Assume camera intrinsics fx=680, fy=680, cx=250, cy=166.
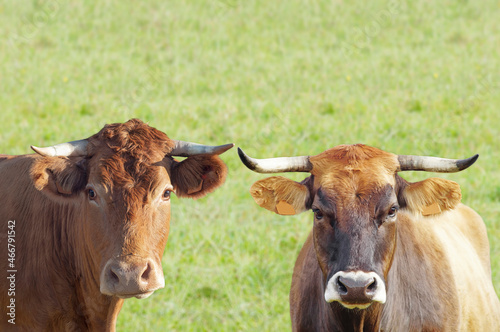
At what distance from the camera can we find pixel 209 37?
54.5 feet

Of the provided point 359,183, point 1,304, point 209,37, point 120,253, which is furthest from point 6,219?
point 209,37

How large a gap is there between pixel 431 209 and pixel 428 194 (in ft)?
0.48

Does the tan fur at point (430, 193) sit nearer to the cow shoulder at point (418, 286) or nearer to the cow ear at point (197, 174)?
the cow shoulder at point (418, 286)

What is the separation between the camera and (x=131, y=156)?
17.2 feet

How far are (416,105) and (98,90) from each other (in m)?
6.42

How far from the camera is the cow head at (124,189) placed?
4.88m

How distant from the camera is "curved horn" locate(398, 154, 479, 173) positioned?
16.2 ft

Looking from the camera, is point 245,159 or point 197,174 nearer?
point 245,159

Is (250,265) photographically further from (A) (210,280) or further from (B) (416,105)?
(B) (416,105)

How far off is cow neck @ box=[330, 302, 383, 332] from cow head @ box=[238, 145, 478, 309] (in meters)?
0.31

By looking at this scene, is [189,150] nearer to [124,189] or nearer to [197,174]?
[197,174]

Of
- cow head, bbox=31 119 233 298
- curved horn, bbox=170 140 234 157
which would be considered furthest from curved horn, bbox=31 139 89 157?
curved horn, bbox=170 140 234 157

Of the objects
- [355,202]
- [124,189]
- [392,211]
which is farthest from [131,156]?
[392,211]

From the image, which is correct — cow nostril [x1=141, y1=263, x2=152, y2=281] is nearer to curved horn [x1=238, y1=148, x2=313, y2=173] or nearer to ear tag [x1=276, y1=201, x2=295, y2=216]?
curved horn [x1=238, y1=148, x2=313, y2=173]
